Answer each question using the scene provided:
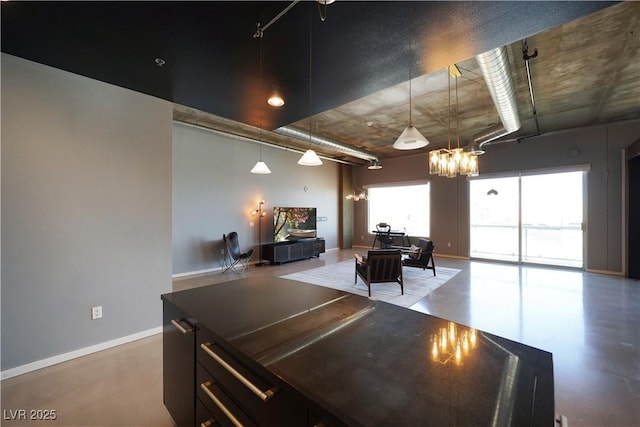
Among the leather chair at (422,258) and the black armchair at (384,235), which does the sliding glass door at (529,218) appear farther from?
the leather chair at (422,258)

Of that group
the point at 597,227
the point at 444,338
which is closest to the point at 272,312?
the point at 444,338

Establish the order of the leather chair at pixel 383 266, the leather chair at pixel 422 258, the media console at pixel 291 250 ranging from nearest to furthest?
1. the leather chair at pixel 383 266
2. the leather chair at pixel 422 258
3. the media console at pixel 291 250

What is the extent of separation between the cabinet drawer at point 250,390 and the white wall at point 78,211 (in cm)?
222

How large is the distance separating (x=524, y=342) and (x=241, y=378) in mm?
3244

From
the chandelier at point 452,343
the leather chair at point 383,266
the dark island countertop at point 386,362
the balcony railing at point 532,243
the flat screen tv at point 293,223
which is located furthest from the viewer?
the flat screen tv at point 293,223

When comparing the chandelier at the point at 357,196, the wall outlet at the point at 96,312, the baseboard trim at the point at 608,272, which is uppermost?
the chandelier at the point at 357,196

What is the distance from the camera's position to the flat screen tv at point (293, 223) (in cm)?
728

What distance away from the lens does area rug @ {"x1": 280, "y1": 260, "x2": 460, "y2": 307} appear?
4.31m

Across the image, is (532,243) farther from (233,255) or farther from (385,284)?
(233,255)

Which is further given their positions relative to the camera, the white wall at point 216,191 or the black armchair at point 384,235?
the black armchair at point 384,235

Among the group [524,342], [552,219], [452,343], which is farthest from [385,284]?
[552,219]

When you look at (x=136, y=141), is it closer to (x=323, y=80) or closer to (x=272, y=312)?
(x=323, y=80)

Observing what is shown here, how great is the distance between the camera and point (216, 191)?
6203 millimetres

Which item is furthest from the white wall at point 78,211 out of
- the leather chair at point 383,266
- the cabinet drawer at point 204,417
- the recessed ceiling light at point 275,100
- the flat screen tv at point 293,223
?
the flat screen tv at point 293,223
